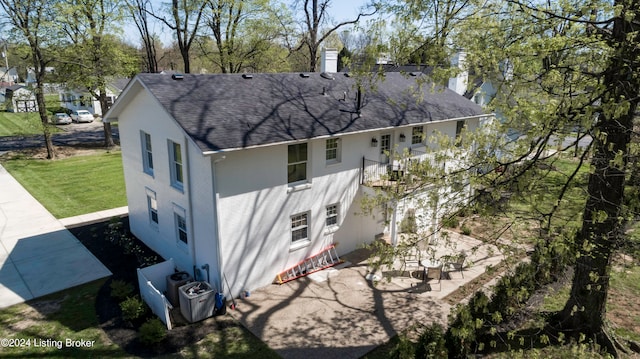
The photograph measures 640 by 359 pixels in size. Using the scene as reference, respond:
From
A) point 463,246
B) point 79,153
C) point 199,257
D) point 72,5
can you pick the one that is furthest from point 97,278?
point 72,5

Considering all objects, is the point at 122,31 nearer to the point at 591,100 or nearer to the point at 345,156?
the point at 345,156

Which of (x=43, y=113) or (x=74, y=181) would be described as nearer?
(x=74, y=181)

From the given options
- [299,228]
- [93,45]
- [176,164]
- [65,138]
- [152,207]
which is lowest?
[65,138]

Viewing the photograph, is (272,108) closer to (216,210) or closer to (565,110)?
(216,210)

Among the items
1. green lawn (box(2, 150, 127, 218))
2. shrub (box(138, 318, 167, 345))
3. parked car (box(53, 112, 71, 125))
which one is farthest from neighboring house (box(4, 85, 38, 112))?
shrub (box(138, 318, 167, 345))

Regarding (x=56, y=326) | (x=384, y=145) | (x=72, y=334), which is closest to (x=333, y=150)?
(x=384, y=145)

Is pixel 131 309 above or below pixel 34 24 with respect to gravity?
below

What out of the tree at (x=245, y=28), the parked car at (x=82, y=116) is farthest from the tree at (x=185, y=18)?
the parked car at (x=82, y=116)

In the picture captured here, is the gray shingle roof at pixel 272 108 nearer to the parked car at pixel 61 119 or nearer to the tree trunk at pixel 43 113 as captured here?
the tree trunk at pixel 43 113

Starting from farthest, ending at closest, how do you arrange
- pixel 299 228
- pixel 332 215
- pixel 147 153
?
pixel 147 153, pixel 332 215, pixel 299 228
